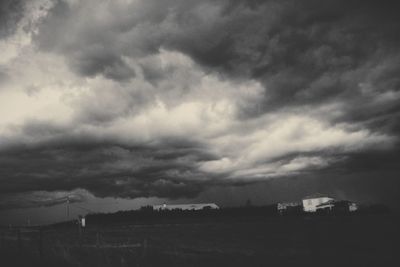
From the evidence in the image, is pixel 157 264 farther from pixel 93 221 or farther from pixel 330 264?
pixel 93 221

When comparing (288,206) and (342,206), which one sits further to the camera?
(288,206)

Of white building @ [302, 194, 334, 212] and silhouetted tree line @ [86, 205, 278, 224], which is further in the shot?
white building @ [302, 194, 334, 212]

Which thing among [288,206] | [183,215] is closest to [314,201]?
[288,206]

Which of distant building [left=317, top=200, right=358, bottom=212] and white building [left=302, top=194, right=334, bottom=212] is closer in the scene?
distant building [left=317, top=200, right=358, bottom=212]

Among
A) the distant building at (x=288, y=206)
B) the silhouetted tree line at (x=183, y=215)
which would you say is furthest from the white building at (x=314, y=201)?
the silhouetted tree line at (x=183, y=215)

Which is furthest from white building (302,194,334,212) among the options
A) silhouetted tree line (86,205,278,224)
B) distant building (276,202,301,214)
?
silhouetted tree line (86,205,278,224)

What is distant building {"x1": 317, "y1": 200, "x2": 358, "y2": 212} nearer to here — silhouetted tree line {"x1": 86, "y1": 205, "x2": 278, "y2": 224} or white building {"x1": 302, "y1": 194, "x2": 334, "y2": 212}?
white building {"x1": 302, "y1": 194, "x2": 334, "y2": 212}

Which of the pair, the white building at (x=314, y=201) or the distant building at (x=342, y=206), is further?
the white building at (x=314, y=201)

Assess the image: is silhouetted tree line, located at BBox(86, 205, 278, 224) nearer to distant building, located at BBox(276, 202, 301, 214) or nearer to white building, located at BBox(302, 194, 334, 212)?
distant building, located at BBox(276, 202, 301, 214)

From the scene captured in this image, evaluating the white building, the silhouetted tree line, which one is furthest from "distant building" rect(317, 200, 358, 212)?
the silhouetted tree line

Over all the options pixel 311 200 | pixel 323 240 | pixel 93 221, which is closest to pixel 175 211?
pixel 93 221

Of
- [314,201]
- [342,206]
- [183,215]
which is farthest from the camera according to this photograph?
[314,201]

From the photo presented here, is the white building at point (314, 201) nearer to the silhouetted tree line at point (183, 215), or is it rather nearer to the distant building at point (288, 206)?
the distant building at point (288, 206)

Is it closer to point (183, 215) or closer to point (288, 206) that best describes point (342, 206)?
point (288, 206)
